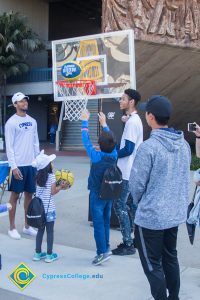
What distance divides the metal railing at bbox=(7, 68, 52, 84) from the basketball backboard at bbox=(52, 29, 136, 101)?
20.0 meters

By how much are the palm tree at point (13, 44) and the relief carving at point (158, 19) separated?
46.8 feet

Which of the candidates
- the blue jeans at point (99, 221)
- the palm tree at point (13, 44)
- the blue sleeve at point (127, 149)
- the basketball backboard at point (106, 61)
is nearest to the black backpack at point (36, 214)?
the blue jeans at point (99, 221)

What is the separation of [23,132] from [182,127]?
15869 millimetres

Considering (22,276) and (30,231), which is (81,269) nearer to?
(22,276)

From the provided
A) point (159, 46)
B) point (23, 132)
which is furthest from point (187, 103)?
point (23, 132)

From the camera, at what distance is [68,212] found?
304 inches

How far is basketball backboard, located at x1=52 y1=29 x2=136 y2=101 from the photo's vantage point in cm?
652

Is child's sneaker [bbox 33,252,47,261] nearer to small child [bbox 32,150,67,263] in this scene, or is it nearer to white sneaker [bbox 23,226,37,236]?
small child [bbox 32,150,67,263]

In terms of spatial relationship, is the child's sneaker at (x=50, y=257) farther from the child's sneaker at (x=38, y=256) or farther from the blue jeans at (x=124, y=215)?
the blue jeans at (x=124, y=215)

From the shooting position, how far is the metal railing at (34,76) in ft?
88.3

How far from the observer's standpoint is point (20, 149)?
5.88 m

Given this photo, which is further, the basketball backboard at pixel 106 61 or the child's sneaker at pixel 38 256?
the basketball backboard at pixel 106 61

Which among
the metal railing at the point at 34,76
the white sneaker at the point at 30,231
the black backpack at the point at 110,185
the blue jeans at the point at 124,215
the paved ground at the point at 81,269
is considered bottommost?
the paved ground at the point at 81,269

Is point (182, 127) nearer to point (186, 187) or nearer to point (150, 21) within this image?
point (150, 21)
